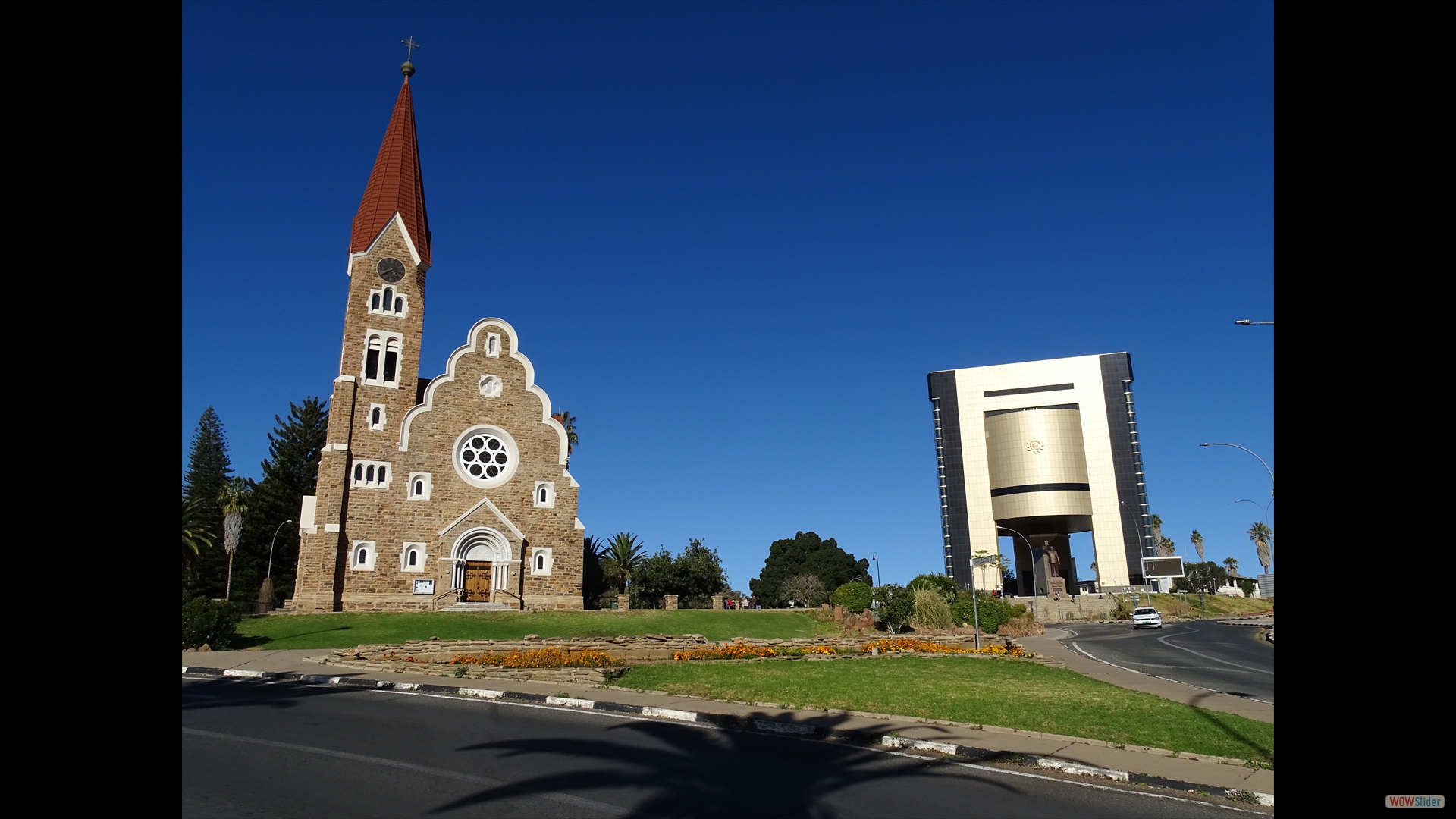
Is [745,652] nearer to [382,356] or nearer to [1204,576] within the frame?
[382,356]

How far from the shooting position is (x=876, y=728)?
1302cm

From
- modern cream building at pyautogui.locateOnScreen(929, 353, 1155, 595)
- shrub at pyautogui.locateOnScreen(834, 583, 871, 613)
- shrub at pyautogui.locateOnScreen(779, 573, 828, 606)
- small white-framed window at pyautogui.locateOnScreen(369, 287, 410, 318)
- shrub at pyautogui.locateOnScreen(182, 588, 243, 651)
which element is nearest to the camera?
shrub at pyautogui.locateOnScreen(182, 588, 243, 651)

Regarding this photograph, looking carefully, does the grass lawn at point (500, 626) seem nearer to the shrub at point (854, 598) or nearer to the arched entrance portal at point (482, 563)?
the shrub at point (854, 598)

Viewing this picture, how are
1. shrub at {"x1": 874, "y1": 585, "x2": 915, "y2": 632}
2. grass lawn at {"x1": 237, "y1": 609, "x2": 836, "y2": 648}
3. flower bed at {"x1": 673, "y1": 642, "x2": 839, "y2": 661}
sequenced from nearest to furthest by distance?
1. flower bed at {"x1": 673, "y1": 642, "x2": 839, "y2": 661}
2. grass lawn at {"x1": 237, "y1": 609, "x2": 836, "y2": 648}
3. shrub at {"x1": 874, "y1": 585, "x2": 915, "y2": 632}

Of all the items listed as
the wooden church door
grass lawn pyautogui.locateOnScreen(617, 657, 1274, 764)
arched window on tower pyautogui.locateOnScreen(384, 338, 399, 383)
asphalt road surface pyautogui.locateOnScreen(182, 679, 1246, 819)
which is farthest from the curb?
arched window on tower pyautogui.locateOnScreen(384, 338, 399, 383)

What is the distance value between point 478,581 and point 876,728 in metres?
35.5

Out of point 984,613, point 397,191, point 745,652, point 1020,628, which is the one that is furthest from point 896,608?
point 397,191

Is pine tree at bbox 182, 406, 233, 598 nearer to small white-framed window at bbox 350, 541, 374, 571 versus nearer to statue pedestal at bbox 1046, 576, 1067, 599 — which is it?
small white-framed window at bbox 350, 541, 374, 571

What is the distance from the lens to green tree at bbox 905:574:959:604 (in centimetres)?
3972

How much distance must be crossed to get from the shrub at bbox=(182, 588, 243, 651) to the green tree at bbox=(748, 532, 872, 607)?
59949 mm
